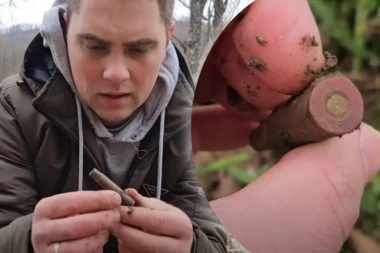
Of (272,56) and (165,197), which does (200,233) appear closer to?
(165,197)

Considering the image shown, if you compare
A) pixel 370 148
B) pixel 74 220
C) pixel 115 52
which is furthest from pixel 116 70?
pixel 370 148

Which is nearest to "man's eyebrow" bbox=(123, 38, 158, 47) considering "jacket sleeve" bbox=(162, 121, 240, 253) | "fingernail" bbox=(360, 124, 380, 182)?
"jacket sleeve" bbox=(162, 121, 240, 253)

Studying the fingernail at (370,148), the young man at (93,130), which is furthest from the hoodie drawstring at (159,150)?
the fingernail at (370,148)

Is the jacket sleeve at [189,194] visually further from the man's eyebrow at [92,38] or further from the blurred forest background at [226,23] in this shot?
the man's eyebrow at [92,38]

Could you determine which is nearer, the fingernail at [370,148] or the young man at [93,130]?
the young man at [93,130]

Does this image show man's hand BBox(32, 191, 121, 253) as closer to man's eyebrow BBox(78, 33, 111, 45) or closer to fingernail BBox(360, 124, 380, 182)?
man's eyebrow BBox(78, 33, 111, 45)

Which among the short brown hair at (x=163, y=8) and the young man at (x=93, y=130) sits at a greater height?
the short brown hair at (x=163, y=8)

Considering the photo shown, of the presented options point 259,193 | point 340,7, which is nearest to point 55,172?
point 259,193

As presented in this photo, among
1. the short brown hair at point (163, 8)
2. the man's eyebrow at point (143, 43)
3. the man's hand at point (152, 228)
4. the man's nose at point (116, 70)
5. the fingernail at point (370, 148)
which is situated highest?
the short brown hair at point (163, 8)
